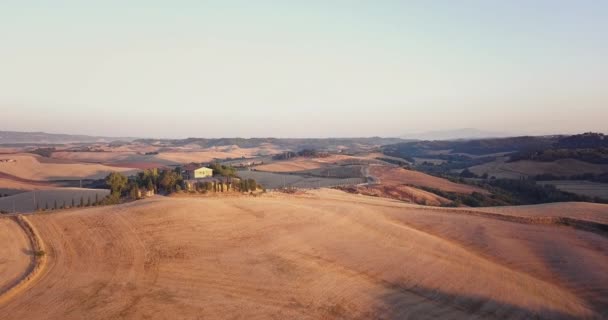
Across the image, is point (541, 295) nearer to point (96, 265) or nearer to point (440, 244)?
point (440, 244)

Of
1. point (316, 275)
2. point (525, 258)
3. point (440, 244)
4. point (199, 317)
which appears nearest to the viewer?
point (199, 317)

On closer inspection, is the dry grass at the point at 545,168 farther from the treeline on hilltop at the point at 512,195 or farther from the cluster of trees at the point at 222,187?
the cluster of trees at the point at 222,187

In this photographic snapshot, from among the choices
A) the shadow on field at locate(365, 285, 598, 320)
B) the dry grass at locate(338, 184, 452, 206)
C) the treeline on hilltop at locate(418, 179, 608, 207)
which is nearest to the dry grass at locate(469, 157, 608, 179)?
the treeline on hilltop at locate(418, 179, 608, 207)

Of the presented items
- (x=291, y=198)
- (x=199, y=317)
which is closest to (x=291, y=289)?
(x=199, y=317)

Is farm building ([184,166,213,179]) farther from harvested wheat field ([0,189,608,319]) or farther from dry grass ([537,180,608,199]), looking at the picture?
dry grass ([537,180,608,199])

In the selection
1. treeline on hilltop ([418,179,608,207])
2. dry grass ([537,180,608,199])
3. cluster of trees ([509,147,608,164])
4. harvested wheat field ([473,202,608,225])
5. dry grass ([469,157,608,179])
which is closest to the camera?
harvested wheat field ([473,202,608,225])

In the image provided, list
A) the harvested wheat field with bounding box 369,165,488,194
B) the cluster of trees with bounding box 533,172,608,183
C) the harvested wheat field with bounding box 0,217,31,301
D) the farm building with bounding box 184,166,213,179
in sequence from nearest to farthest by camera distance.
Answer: the harvested wheat field with bounding box 0,217,31,301
the farm building with bounding box 184,166,213,179
the harvested wheat field with bounding box 369,165,488,194
the cluster of trees with bounding box 533,172,608,183

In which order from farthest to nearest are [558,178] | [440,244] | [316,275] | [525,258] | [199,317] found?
[558,178], [440,244], [525,258], [316,275], [199,317]
